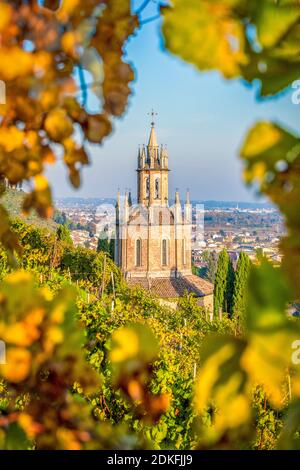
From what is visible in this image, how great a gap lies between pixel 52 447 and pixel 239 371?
263 millimetres

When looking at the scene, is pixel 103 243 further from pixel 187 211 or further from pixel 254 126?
pixel 254 126

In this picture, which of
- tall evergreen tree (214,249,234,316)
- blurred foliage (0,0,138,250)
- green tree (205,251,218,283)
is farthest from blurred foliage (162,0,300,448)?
green tree (205,251,218,283)

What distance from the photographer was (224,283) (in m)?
23.0

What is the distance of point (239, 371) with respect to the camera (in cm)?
39

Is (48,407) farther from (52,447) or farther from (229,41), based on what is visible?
(229,41)

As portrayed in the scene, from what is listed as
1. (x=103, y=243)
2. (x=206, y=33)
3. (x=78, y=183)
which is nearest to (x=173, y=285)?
(x=103, y=243)

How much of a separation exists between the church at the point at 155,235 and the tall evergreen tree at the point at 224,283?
5.02ft

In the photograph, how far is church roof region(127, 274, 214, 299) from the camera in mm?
23562

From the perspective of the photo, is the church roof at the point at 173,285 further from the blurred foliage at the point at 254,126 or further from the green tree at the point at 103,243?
the blurred foliage at the point at 254,126

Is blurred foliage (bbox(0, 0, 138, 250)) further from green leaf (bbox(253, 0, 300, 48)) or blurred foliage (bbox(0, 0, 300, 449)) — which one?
green leaf (bbox(253, 0, 300, 48))

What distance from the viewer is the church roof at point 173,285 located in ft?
77.3
